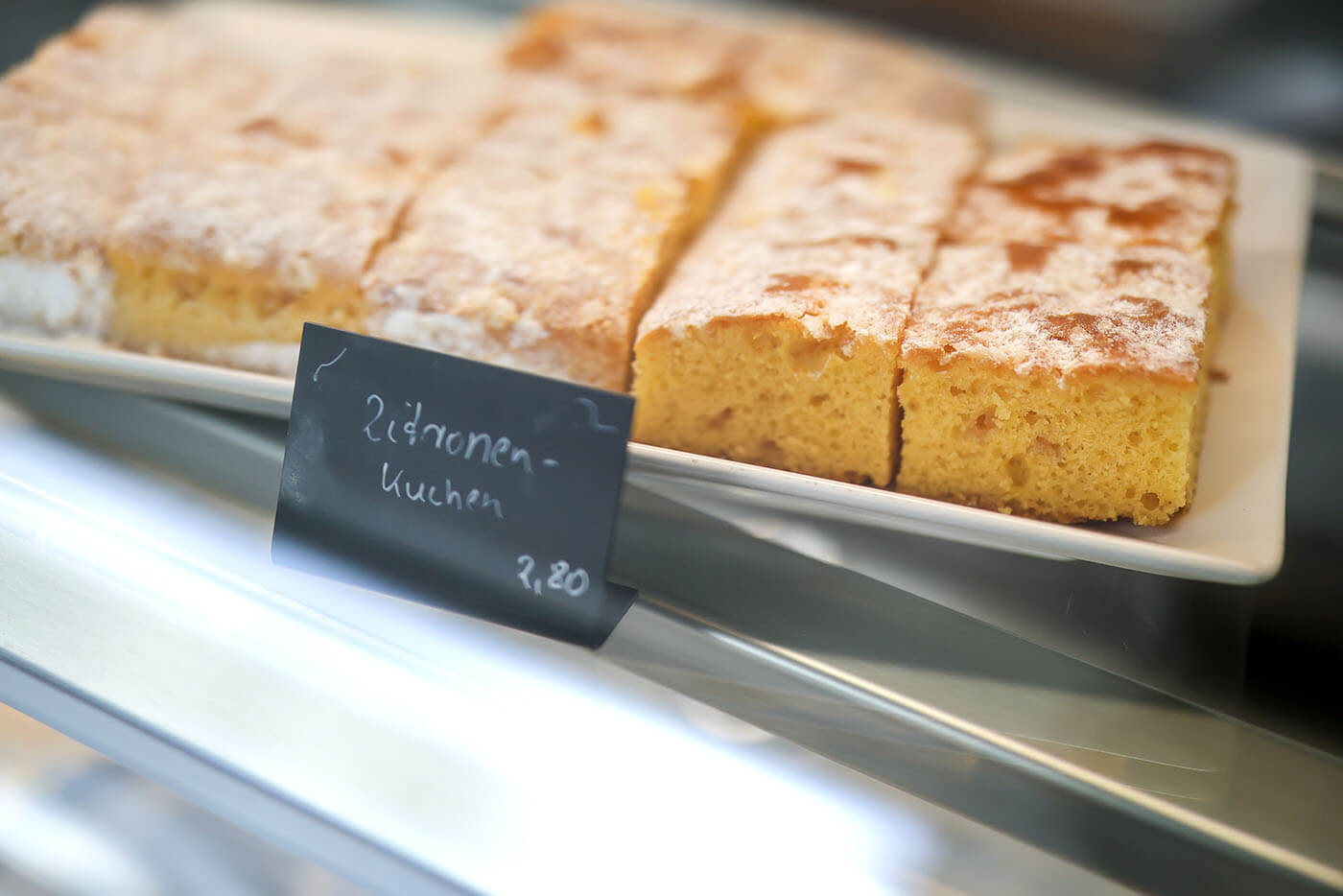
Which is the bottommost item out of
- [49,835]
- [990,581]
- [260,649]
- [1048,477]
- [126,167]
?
[49,835]

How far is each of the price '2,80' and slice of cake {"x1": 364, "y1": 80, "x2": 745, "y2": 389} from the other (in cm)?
42

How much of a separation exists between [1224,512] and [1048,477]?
7.6 inches

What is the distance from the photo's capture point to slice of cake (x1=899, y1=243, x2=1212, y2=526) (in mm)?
1243

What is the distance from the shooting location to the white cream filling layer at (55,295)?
1.54 metres

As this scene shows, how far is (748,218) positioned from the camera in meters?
1.64

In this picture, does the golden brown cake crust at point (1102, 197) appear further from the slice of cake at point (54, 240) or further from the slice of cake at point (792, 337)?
the slice of cake at point (54, 240)

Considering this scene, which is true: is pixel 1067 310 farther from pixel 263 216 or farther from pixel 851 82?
pixel 263 216

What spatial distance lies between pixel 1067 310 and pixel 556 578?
2.38 feet

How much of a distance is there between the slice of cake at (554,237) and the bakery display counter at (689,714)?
314 millimetres

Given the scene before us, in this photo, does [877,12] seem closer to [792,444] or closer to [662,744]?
[792,444]

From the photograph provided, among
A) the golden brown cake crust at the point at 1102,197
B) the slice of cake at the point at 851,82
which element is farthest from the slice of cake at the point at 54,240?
the golden brown cake crust at the point at 1102,197

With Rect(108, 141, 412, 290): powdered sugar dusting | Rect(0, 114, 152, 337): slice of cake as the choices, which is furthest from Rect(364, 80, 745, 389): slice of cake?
Rect(0, 114, 152, 337): slice of cake

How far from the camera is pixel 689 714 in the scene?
3.37 ft

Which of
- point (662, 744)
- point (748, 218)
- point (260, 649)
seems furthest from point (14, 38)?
point (662, 744)
